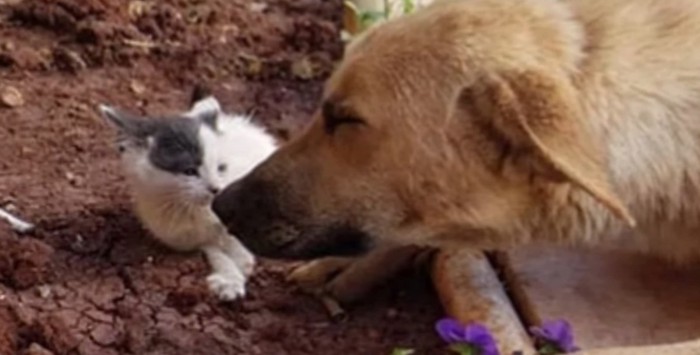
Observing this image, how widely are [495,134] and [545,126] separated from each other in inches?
3.8

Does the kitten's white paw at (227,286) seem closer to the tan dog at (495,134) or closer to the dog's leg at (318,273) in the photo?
A: the dog's leg at (318,273)

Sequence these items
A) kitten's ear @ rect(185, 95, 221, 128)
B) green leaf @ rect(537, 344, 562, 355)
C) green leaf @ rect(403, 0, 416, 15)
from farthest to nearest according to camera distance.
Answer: green leaf @ rect(403, 0, 416, 15), kitten's ear @ rect(185, 95, 221, 128), green leaf @ rect(537, 344, 562, 355)

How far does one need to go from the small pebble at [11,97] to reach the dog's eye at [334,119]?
58.9 inches

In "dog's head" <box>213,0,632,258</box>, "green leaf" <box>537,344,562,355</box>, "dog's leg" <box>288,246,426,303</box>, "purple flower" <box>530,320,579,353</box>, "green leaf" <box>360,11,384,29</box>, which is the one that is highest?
"dog's head" <box>213,0,632,258</box>

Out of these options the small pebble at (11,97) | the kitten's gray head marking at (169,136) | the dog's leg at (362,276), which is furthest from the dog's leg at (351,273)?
the small pebble at (11,97)

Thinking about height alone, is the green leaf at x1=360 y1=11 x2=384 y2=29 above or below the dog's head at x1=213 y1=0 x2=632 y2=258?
below

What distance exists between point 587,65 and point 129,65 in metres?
1.80

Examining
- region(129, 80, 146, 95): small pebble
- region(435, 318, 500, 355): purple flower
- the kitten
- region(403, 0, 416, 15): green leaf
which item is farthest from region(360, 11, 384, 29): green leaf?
region(435, 318, 500, 355): purple flower

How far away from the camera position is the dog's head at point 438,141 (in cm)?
289

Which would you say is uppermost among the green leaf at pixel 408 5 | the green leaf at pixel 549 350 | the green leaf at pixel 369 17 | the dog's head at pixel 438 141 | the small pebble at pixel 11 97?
the dog's head at pixel 438 141

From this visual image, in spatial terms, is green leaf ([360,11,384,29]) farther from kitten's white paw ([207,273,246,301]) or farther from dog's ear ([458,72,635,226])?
dog's ear ([458,72,635,226])

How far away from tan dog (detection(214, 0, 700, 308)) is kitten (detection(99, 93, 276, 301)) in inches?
22.2

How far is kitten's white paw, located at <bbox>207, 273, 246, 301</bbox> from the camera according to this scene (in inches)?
140

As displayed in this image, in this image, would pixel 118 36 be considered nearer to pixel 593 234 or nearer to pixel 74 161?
pixel 74 161
